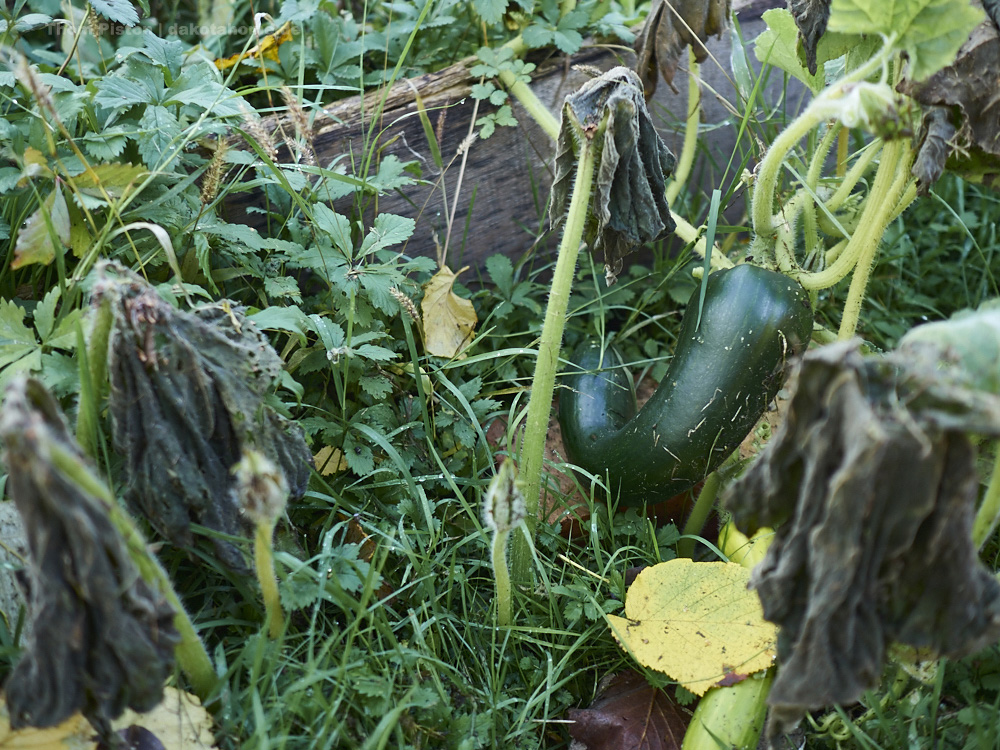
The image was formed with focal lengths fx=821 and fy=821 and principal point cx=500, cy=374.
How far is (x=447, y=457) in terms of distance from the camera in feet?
6.92

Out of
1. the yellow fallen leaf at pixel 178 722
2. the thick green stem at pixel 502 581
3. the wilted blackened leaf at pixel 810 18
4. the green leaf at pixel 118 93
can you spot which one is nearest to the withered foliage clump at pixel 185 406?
the yellow fallen leaf at pixel 178 722

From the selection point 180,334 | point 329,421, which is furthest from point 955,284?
point 180,334

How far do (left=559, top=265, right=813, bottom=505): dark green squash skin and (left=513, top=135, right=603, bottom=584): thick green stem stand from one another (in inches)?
11.6

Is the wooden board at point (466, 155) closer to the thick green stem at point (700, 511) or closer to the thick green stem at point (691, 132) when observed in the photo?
the thick green stem at point (691, 132)

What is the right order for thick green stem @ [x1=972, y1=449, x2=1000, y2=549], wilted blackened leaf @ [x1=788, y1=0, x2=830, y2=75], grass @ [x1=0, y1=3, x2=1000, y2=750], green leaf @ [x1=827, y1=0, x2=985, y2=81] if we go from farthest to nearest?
1. wilted blackened leaf @ [x1=788, y1=0, x2=830, y2=75]
2. grass @ [x1=0, y1=3, x2=1000, y2=750]
3. green leaf @ [x1=827, y1=0, x2=985, y2=81]
4. thick green stem @ [x1=972, y1=449, x2=1000, y2=549]

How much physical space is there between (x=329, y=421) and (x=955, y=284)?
2.12 metres

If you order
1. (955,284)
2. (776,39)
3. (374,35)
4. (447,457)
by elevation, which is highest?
(374,35)

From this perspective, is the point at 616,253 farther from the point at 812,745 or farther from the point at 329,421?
the point at 812,745

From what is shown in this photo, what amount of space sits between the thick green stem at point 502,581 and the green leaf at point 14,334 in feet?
3.09

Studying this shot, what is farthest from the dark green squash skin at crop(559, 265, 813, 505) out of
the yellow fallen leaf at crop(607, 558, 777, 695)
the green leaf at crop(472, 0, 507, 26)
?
the green leaf at crop(472, 0, 507, 26)

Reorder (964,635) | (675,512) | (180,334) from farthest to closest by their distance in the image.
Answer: (675,512) → (180,334) → (964,635)

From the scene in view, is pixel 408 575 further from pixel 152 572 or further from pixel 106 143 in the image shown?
pixel 106 143

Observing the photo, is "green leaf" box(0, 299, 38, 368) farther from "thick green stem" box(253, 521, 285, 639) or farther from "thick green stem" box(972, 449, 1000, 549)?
"thick green stem" box(972, 449, 1000, 549)

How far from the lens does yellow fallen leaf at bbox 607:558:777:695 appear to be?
64.1 inches
